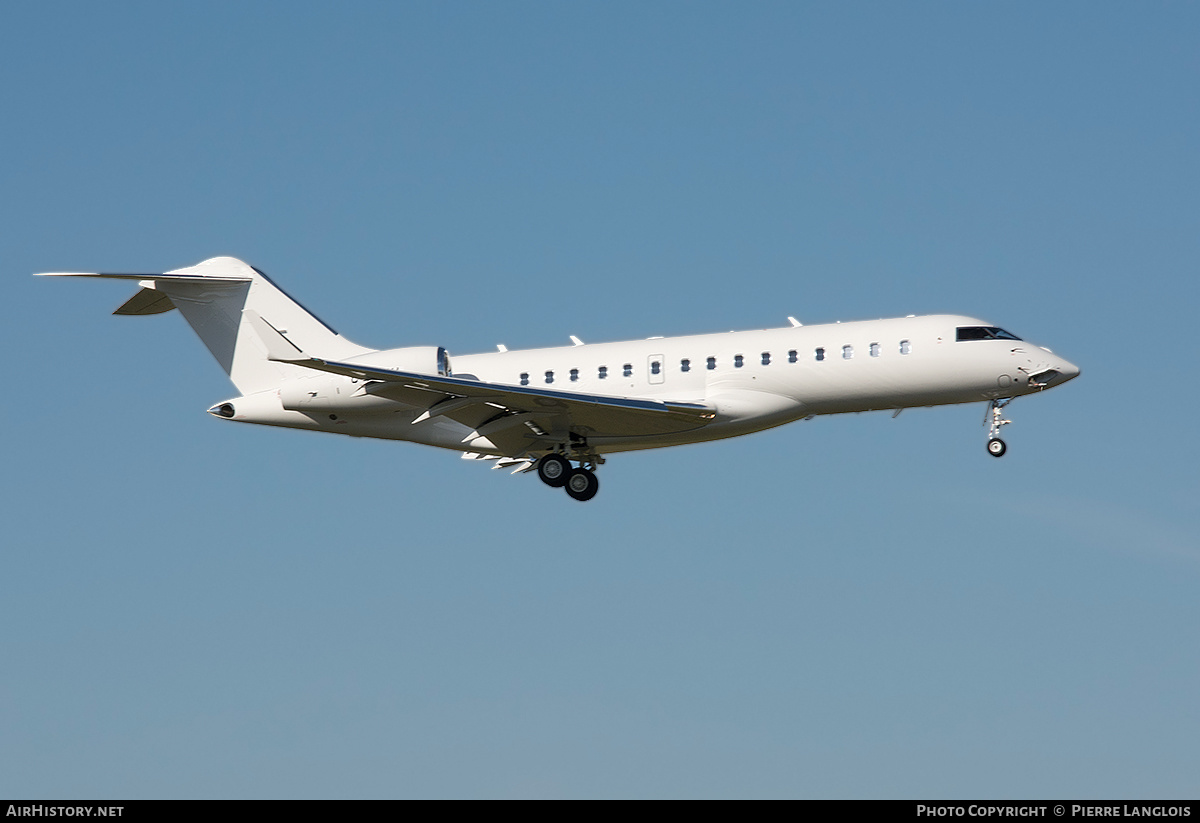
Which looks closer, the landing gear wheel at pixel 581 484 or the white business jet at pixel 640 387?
the white business jet at pixel 640 387

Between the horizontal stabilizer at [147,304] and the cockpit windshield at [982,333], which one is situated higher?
→ the horizontal stabilizer at [147,304]

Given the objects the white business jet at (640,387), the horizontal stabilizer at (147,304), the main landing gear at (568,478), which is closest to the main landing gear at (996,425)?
the white business jet at (640,387)

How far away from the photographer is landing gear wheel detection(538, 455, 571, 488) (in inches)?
1077

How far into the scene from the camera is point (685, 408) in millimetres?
25516

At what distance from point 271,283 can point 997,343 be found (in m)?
14.3

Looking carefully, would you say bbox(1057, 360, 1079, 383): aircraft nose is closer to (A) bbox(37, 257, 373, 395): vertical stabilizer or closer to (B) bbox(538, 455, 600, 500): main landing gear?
(B) bbox(538, 455, 600, 500): main landing gear

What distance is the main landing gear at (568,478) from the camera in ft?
89.7

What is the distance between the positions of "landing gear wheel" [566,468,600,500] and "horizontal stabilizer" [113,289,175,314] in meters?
8.85

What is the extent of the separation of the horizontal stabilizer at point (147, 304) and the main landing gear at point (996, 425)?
53.0 ft

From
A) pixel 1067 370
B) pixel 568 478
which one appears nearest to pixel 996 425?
pixel 1067 370

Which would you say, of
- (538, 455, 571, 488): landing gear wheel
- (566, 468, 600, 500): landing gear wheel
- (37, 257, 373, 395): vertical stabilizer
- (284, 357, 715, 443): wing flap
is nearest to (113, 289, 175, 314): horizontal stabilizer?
(37, 257, 373, 395): vertical stabilizer

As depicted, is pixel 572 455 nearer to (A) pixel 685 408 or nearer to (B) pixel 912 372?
(A) pixel 685 408

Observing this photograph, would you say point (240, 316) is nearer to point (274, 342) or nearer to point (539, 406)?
point (274, 342)

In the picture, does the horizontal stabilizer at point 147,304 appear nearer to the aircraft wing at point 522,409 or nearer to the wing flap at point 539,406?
the aircraft wing at point 522,409
